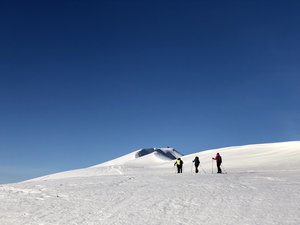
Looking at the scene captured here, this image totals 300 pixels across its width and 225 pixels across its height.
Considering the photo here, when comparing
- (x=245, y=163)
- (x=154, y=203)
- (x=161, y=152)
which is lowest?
(x=154, y=203)

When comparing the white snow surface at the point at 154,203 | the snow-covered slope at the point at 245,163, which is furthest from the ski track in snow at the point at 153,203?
the snow-covered slope at the point at 245,163

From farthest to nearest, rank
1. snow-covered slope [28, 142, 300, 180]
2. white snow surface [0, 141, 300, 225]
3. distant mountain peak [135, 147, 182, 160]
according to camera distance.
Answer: distant mountain peak [135, 147, 182, 160] → snow-covered slope [28, 142, 300, 180] → white snow surface [0, 141, 300, 225]

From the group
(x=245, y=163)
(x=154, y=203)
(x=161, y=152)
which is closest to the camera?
(x=154, y=203)

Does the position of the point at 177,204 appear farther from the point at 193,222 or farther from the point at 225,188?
the point at 225,188

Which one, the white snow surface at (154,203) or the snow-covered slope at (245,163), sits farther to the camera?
the snow-covered slope at (245,163)

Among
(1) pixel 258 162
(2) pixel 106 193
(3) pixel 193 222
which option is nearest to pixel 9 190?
(2) pixel 106 193

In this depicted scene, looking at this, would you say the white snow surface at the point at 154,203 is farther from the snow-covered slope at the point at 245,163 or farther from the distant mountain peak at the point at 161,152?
the distant mountain peak at the point at 161,152

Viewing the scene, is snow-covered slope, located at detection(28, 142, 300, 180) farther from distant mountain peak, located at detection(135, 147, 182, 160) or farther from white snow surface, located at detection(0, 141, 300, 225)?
distant mountain peak, located at detection(135, 147, 182, 160)

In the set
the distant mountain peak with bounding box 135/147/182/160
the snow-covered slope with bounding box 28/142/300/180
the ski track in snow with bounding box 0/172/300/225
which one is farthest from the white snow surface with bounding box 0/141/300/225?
the distant mountain peak with bounding box 135/147/182/160

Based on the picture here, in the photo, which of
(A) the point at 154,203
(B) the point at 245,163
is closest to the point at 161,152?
(B) the point at 245,163

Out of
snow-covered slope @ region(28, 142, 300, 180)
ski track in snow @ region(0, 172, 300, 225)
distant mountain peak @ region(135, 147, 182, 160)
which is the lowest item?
ski track in snow @ region(0, 172, 300, 225)

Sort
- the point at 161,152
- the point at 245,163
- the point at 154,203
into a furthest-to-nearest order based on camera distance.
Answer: the point at 161,152 < the point at 245,163 < the point at 154,203

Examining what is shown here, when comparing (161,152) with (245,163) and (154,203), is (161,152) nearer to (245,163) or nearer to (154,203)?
(245,163)

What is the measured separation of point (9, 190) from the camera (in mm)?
16031
